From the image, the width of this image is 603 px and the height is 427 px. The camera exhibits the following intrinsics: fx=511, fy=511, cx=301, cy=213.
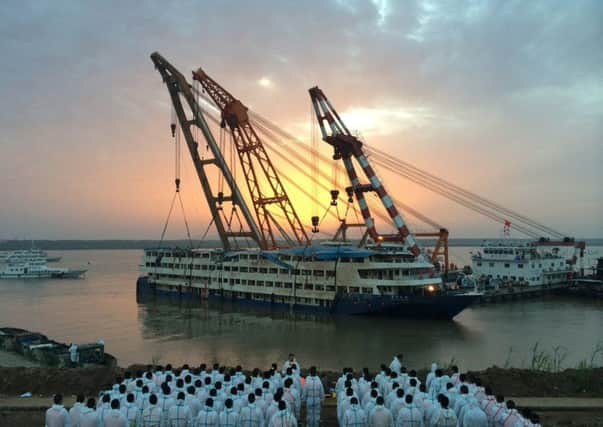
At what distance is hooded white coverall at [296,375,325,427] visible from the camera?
996 centimetres

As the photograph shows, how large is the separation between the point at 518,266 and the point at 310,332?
2925 centimetres

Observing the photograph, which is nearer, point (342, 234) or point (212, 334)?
point (212, 334)

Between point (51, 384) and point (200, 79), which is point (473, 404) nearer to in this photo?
point (51, 384)

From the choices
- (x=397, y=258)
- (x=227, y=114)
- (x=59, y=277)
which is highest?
(x=227, y=114)

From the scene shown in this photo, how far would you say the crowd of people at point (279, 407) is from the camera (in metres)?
8.52

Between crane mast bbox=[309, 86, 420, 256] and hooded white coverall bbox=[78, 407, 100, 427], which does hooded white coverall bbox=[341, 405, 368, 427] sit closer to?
hooded white coverall bbox=[78, 407, 100, 427]

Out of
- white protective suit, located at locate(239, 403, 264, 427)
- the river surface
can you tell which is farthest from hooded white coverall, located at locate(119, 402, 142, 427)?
the river surface

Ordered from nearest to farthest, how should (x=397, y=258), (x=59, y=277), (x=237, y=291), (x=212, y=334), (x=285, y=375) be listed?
1. (x=285, y=375)
2. (x=212, y=334)
3. (x=397, y=258)
4. (x=237, y=291)
5. (x=59, y=277)

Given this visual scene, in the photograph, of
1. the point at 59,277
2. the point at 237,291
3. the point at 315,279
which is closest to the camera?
the point at 315,279

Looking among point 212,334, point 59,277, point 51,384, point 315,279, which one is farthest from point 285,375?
point 59,277

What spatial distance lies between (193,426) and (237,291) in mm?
33657

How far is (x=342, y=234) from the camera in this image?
43219 millimetres

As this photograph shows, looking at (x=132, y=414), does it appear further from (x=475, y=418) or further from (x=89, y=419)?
(x=475, y=418)

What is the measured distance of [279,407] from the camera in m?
8.36
